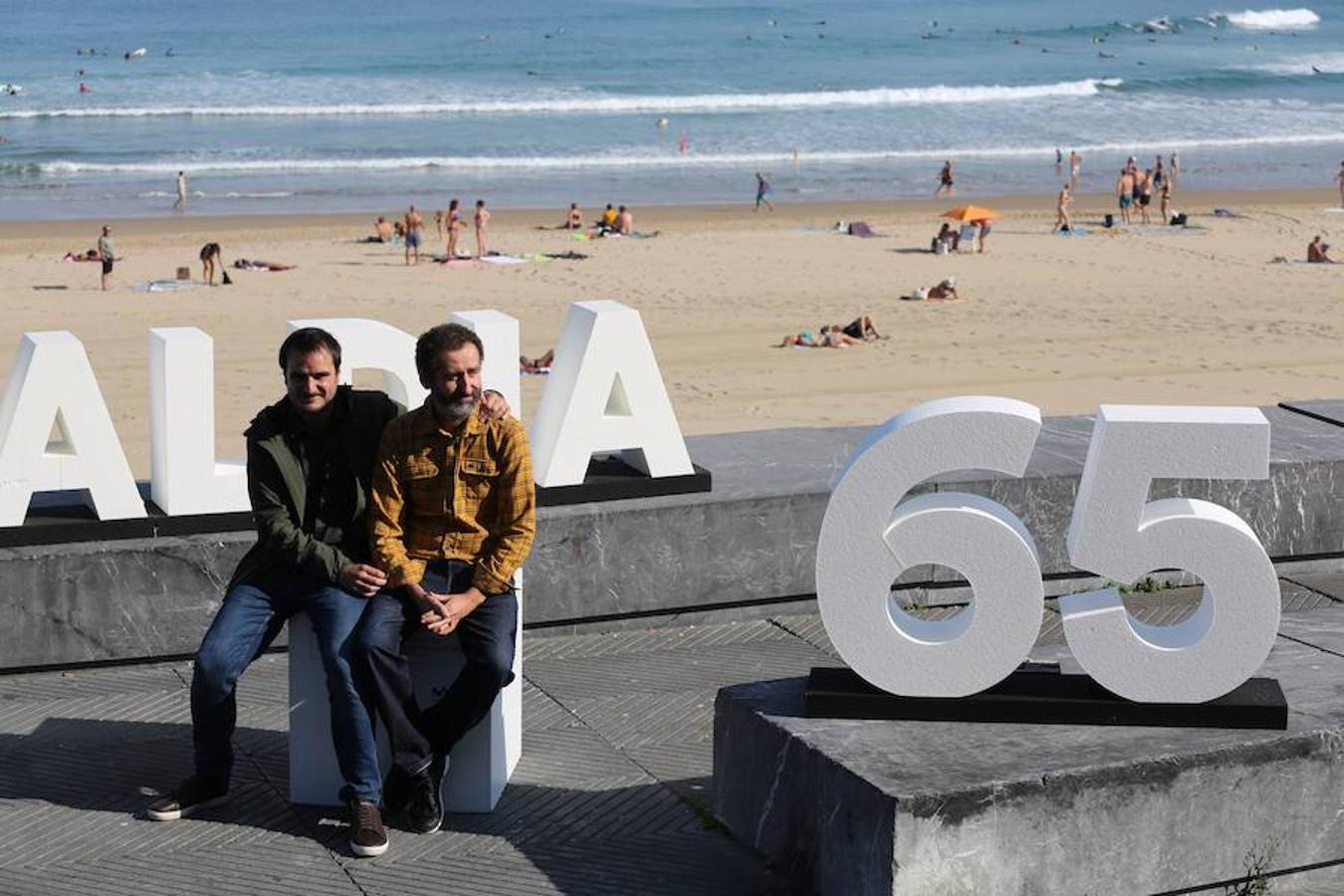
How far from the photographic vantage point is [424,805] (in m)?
6.63

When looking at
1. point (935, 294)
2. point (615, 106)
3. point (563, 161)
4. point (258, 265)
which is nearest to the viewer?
point (935, 294)

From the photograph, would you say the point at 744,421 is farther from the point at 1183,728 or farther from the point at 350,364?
the point at 1183,728

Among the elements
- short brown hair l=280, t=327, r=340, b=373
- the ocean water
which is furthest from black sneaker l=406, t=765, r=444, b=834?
the ocean water

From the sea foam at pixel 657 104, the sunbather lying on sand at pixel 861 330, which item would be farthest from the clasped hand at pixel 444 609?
the sea foam at pixel 657 104

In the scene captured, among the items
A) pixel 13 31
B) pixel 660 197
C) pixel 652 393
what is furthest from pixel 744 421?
pixel 13 31

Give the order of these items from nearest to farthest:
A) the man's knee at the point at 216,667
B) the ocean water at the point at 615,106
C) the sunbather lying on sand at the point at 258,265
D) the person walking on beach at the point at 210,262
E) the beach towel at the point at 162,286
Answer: the man's knee at the point at 216,667
the beach towel at the point at 162,286
the person walking on beach at the point at 210,262
the sunbather lying on sand at the point at 258,265
the ocean water at the point at 615,106

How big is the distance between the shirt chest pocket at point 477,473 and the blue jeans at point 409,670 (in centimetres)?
25

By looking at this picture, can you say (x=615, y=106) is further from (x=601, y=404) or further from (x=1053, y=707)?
(x=1053, y=707)

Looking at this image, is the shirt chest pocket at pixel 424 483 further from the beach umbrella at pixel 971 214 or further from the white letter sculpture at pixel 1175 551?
the beach umbrella at pixel 971 214

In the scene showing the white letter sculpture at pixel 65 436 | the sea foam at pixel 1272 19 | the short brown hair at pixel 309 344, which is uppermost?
the sea foam at pixel 1272 19

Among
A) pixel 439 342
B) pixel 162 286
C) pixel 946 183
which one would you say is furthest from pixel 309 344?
pixel 946 183

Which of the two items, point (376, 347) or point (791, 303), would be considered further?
point (791, 303)

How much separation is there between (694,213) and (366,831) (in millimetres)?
31837

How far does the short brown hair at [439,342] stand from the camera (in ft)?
20.9
